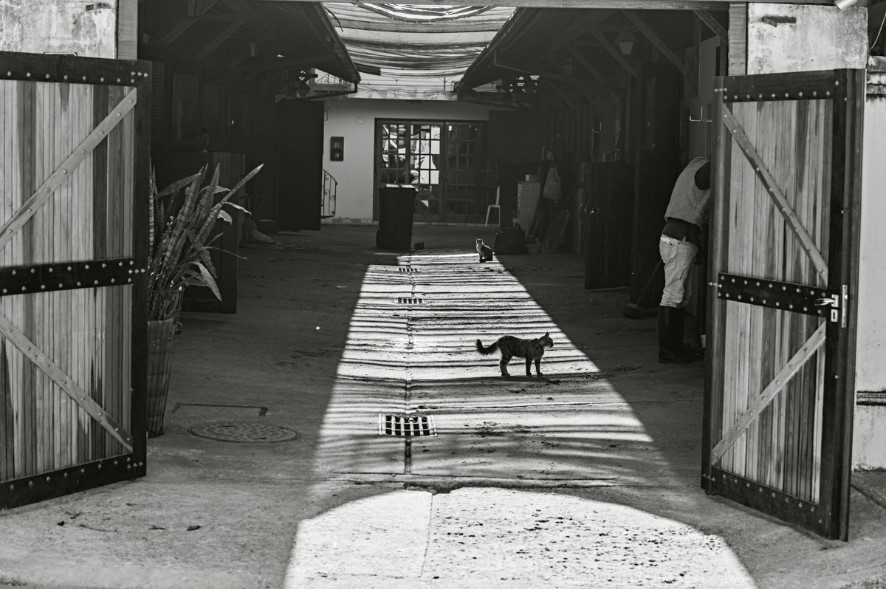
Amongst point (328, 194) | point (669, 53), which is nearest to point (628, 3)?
point (669, 53)

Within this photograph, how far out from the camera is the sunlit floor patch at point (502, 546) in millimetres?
4363

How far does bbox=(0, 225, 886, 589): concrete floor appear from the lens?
445cm

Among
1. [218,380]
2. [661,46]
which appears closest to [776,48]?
[218,380]

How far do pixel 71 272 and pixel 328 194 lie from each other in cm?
2508

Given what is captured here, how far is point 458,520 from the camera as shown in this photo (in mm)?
5070

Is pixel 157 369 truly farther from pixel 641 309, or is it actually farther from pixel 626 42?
pixel 626 42

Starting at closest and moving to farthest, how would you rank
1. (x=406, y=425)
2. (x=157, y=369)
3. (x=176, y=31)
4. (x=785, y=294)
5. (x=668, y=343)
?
1. (x=785, y=294)
2. (x=157, y=369)
3. (x=406, y=425)
4. (x=668, y=343)
5. (x=176, y=31)

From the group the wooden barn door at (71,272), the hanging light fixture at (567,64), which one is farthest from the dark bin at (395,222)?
the wooden barn door at (71,272)

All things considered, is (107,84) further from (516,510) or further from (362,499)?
(516,510)

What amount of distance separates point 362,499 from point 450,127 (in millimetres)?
25896

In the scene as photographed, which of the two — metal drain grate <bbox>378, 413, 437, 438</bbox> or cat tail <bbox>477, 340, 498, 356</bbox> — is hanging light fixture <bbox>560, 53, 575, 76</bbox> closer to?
cat tail <bbox>477, 340, 498, 356</bbox>

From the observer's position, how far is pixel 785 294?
201 inches

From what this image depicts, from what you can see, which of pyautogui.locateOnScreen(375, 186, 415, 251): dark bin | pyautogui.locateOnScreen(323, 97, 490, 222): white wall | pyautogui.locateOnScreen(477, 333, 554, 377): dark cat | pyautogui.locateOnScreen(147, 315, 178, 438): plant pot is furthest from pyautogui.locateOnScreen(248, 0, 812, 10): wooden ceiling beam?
pyautogui.locateOnScreen(323, 97, 490, 222): white wall

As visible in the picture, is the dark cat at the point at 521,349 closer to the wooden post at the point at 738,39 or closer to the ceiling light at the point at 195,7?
the wooden post at the point at 738,39
